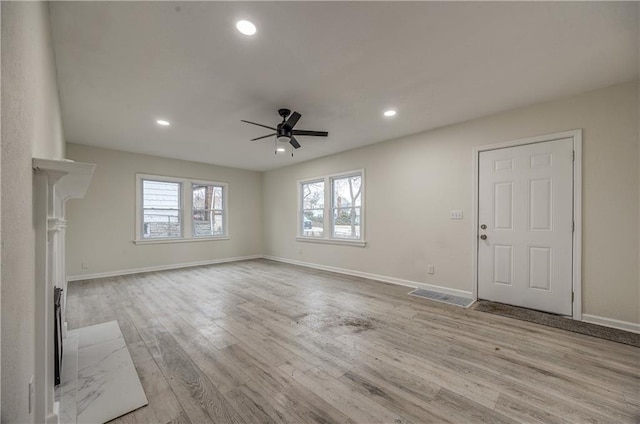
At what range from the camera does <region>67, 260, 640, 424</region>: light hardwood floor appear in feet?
5.39

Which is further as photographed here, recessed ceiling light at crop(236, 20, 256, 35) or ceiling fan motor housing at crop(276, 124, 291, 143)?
ceiling fan motor housing at crop(276, 124, 291, 143)

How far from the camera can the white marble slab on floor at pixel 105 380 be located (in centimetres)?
166

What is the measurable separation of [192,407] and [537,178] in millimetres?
4275

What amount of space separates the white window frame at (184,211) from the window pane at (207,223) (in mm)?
102

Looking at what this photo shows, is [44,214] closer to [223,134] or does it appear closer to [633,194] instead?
[223,134]

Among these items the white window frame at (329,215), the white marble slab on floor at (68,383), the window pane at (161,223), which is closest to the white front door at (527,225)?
the white window frame at (329,215)

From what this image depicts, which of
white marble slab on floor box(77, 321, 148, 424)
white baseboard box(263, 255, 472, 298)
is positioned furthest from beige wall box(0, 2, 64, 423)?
white baseboard box(263, 255, 472, 298)

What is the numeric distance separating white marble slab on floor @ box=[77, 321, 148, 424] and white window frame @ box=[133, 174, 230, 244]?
335 centimetres

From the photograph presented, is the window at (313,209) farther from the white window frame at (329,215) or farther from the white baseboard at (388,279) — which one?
the white baseboard at (388,279)

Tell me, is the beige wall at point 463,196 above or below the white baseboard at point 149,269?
above

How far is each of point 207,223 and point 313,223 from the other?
2796mm

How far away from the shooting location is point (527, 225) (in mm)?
3357

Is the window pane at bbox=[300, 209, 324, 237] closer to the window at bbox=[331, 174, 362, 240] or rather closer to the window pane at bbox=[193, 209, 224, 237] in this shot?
the window at bbox=[331, 174, 362, 240]

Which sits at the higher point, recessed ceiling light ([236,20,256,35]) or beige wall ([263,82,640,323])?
recessed ceiling light ([236,20,256,35])
